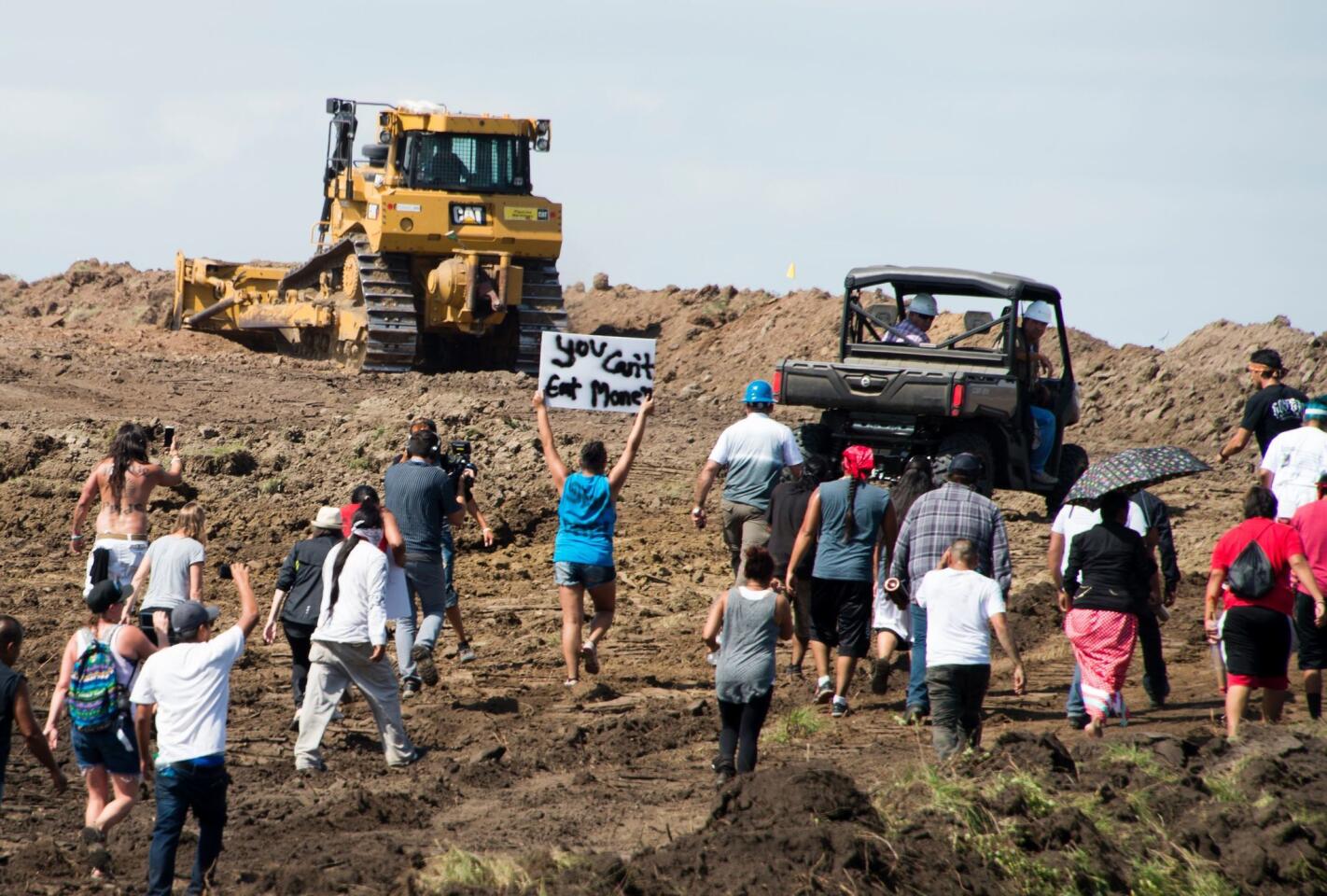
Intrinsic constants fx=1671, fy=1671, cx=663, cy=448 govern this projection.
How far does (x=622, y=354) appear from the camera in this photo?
10789mm

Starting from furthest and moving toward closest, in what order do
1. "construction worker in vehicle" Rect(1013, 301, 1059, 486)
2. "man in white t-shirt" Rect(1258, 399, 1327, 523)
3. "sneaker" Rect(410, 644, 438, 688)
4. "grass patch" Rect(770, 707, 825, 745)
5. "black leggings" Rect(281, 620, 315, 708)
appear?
"construction worker in vehicle" Rect(1013, 301, 1059, 486), "sneaker" Rect(410, 644, 438, 688), "man in white t-shirt" Rect(1258, 399, 1327, 523), "black leggings" Rect(281, 620, 315, 708), "grass patch" Rect(770, 707, 825, 745)

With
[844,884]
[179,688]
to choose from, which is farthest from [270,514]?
[844,884]

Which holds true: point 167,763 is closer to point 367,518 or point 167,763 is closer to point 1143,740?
point 367,518

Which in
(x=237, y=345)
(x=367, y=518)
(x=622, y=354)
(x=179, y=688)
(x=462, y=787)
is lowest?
(x=462, y=787)

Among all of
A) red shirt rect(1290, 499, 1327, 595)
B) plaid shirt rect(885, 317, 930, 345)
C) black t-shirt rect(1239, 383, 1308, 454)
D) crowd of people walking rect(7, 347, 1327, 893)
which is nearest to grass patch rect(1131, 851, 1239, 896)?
crowd of people walking rect(7, 347, 1327, 893)

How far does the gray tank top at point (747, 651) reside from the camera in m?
7.81

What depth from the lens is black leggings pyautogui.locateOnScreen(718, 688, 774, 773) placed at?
25.9ft

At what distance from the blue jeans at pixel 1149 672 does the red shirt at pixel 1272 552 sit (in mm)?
526

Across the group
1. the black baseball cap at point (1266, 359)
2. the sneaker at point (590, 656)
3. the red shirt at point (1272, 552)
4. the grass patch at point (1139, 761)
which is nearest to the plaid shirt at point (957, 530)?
the red shirt at point (1272, 552)

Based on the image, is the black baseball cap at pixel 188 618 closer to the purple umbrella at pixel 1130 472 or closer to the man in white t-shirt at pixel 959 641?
the man in white t-shirt at pixel 959 641

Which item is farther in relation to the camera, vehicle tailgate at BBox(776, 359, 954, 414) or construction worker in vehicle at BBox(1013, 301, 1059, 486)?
construction worker in vehicle at BBox(1013, 301, 1059, 486)

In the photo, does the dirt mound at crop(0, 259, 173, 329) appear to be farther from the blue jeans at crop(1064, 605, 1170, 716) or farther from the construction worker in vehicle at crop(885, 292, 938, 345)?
the blue jeans at crop(1064, 605, 1170, 716)

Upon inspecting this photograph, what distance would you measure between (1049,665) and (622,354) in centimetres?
379

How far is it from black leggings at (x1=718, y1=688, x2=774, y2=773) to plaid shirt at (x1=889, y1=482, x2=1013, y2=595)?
1.53 m
